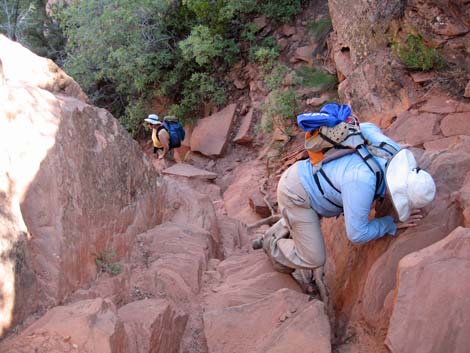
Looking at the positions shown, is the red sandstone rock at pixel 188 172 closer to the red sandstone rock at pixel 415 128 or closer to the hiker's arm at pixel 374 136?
the red sandstone rock at pixel 415 128

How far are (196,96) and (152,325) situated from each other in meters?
8.95

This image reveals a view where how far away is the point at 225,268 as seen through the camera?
4.68 meters

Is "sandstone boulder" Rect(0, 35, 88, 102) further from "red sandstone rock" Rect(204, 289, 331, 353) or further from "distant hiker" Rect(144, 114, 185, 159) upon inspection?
"distant hiker" Rect(144, 114, 185, 159)

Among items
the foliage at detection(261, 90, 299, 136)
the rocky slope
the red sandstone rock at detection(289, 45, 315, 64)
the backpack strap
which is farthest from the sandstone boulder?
the red sandstone rock at detection(289, 45, 315, 64)

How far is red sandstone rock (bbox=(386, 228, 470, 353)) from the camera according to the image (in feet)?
8.43

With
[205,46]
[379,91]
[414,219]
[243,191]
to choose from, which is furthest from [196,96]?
[414,219]

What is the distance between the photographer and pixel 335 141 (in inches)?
135

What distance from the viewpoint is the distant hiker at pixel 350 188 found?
3051 millimetres

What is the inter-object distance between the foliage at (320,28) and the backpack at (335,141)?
7523 millimetres

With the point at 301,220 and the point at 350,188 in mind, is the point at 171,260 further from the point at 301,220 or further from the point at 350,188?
the point at 350,188

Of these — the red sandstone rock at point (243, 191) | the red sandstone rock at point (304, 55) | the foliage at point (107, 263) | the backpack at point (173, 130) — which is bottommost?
the red sandstone rock at point (243, 191)

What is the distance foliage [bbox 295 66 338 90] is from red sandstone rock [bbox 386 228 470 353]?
7308 mm

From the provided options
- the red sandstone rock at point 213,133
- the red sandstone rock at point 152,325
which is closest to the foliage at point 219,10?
the red sandstone rock at point 213,133

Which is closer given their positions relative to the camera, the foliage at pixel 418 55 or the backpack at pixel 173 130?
the foliage at pixel 418 55
